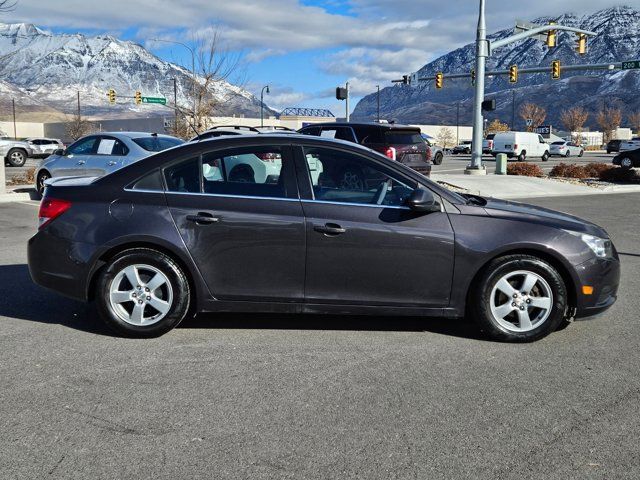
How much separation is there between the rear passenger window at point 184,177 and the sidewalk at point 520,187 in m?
14.7

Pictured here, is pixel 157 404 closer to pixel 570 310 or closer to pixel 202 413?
pixel 202 413

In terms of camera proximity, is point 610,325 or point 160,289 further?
point 610,325

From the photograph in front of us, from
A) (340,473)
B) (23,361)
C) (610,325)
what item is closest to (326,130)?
(610,325)

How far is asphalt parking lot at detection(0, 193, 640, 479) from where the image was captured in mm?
3299

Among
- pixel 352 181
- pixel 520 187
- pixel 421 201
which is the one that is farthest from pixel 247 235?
pixel 520 187

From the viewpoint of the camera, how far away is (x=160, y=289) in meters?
5.25

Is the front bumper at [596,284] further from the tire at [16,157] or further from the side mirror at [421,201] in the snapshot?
the tire at [16,157]

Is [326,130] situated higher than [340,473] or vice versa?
[326,130]

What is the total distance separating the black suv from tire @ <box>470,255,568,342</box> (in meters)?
10.6

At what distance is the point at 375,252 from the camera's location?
5121 mm

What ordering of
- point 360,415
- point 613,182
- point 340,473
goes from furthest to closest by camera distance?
point 613,182
point 360,415
point 340,473

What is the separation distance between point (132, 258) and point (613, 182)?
2293cm

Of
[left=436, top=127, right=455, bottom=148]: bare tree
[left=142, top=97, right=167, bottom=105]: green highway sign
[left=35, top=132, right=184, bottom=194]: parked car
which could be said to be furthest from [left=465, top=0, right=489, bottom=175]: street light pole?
[left=436, top=127, right=455, bottom=148]: bare tree

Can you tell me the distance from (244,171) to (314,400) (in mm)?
2091
